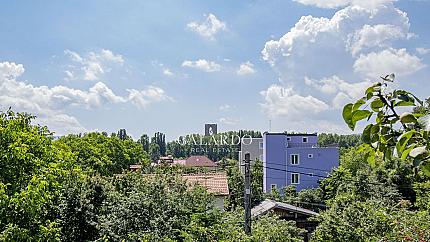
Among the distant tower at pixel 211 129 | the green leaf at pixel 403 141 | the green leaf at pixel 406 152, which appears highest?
the distant tower at pixel 211 129

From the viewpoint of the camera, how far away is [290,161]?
32.1 m

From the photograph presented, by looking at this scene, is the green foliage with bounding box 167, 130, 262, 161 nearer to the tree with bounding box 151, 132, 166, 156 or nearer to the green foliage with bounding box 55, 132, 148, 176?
the tree with bounding box 151, 132, 166, 156

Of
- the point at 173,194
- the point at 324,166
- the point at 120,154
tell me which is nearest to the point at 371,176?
the point at 324,166

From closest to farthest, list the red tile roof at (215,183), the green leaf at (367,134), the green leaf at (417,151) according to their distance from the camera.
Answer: the green leaf at (417,151), the green leaf at (367,134), the red tile roof at (215,183)

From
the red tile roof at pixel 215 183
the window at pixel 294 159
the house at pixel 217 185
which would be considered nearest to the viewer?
the house at pixel 217 185

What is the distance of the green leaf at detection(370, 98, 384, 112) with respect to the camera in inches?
29.5

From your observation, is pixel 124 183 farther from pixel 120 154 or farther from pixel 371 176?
pixel 120 154

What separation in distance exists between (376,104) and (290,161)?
105 ft

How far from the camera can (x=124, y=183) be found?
14.2m

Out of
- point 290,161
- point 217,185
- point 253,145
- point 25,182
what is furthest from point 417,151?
point 253,145

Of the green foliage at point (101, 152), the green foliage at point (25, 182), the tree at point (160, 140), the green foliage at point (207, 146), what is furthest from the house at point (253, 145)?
the tree at point (160, 140)

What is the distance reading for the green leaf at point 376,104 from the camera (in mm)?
750

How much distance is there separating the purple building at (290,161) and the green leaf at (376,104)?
3089cm

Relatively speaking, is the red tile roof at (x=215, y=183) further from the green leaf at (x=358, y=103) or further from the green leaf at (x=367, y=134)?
the green leaf at (x=358, y=103)
